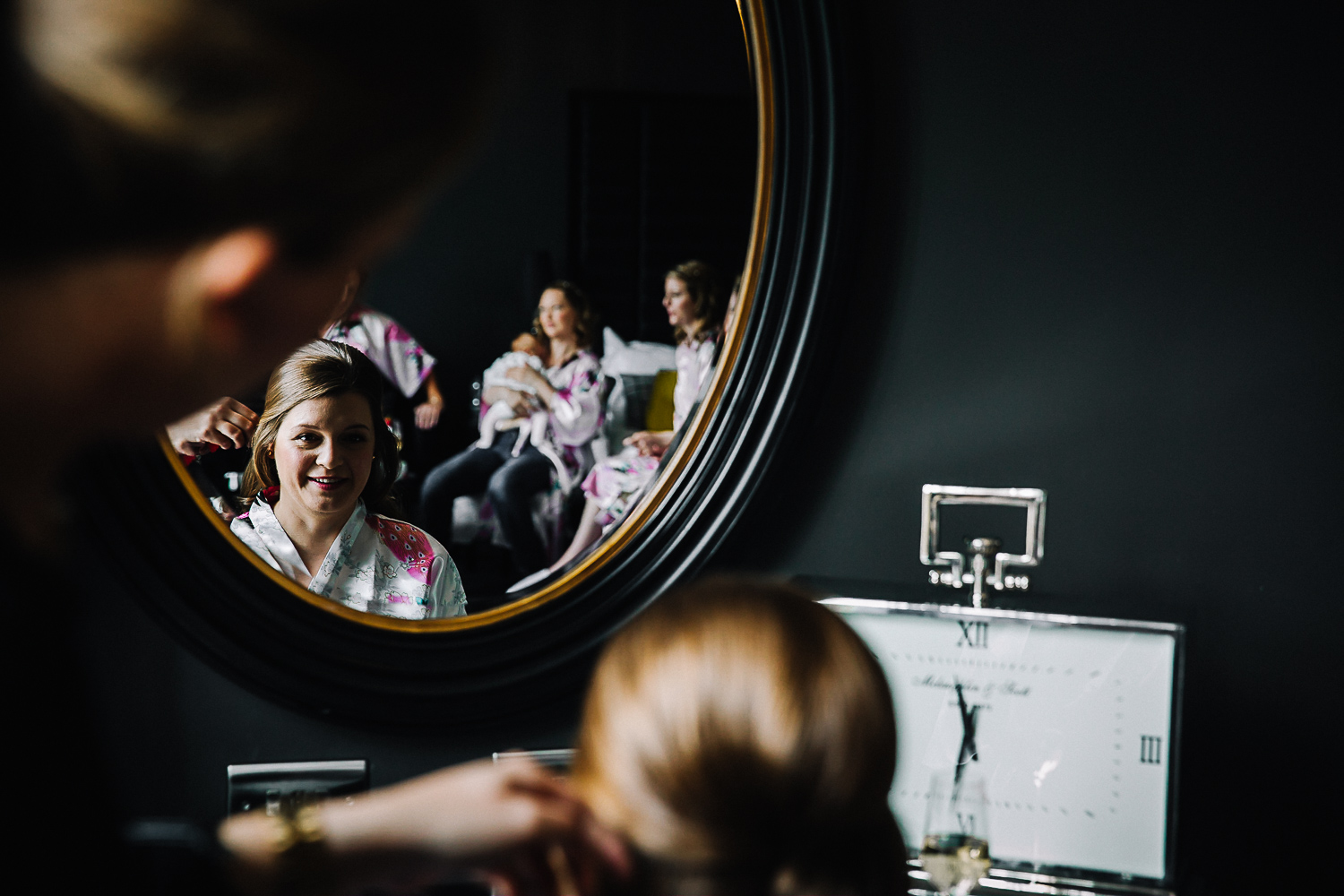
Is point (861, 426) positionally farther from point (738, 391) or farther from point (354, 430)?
point (354, 430)

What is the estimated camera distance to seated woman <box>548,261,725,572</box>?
1.05 metres

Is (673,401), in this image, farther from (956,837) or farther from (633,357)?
(956,837)

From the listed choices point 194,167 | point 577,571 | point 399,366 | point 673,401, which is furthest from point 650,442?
point 194,167

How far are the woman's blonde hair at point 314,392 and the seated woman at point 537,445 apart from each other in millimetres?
58

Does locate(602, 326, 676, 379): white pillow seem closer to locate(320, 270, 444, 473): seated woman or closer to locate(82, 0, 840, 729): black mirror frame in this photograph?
locate(82, 0, 840, 729): black mirror frame

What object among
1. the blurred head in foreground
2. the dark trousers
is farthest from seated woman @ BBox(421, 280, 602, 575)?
the blurred head in foreground

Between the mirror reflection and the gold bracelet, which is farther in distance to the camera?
the mirror reflection

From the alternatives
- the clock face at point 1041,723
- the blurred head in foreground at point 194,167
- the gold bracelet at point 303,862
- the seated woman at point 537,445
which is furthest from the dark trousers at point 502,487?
the blurred head in foreground at point 194,167

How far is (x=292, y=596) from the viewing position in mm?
1051

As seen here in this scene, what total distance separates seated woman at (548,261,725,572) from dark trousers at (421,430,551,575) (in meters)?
0.04

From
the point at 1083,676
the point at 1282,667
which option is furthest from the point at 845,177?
the point at 1282,667

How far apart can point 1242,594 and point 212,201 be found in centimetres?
97

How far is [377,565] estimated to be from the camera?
3.52 feet

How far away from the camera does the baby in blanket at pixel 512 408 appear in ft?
3.45
